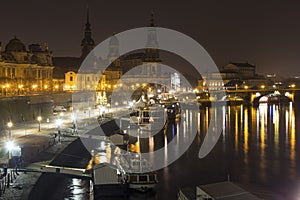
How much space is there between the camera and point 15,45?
146 feet

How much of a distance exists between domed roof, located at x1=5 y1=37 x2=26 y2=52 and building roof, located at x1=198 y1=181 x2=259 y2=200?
121 ft

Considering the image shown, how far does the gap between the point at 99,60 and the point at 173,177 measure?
54.8 meters

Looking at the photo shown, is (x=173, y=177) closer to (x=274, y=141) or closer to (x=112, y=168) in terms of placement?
(x=112, y=168)

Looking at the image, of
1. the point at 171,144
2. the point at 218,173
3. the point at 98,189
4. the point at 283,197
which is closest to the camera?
the point at 98,189

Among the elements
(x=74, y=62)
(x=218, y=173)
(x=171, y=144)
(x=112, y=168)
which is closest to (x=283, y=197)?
(x=218, y=173)

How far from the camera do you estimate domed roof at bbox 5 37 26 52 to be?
1752 inches

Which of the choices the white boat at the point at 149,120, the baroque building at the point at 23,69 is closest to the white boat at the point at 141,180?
the white boat at the point at 149,120

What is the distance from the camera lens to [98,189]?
651 inches

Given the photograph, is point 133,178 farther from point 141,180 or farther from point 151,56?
point 151,56

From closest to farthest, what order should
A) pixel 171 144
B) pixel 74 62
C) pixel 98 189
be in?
pixel 98 189, pixel 171 144, pixel 74 62

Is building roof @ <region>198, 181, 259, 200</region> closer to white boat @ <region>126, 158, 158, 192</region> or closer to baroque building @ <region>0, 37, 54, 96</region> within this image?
white boat @ <region>126, 158, 158, 192</region>

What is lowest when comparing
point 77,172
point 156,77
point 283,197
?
point 283,197

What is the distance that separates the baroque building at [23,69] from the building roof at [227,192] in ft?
101

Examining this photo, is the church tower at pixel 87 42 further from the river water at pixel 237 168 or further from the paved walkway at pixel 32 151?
the paved walkway at pixel 32 151
